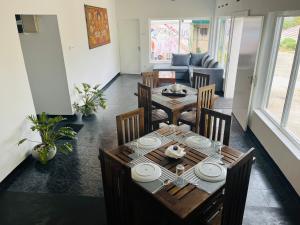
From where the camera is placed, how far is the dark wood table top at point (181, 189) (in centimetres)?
154

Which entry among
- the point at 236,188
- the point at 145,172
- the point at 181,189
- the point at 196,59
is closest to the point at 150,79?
the point at 145,172

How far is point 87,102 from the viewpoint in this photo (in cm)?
484

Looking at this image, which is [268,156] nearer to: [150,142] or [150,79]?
[150,142]

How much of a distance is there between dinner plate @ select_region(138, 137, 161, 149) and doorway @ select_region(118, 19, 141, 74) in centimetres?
671

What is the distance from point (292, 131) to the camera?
2955 mm

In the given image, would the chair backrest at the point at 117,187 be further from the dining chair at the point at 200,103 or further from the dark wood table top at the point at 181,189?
the dining chair at the point at 200,103

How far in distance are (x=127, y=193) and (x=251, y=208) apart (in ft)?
5.26

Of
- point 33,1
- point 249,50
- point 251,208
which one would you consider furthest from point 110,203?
point 249,50

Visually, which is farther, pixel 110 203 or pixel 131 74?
pixel 131 74

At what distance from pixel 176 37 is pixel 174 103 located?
5705 millimetres

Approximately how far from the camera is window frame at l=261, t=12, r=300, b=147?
285 cm

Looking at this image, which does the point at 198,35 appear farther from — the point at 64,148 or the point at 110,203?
the point at 110,203

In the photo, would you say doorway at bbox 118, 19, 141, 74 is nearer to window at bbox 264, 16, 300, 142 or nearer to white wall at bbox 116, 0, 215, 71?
white wall at bbox 116, 0, 215, 71

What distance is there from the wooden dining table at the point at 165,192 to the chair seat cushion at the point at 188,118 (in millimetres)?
1257
